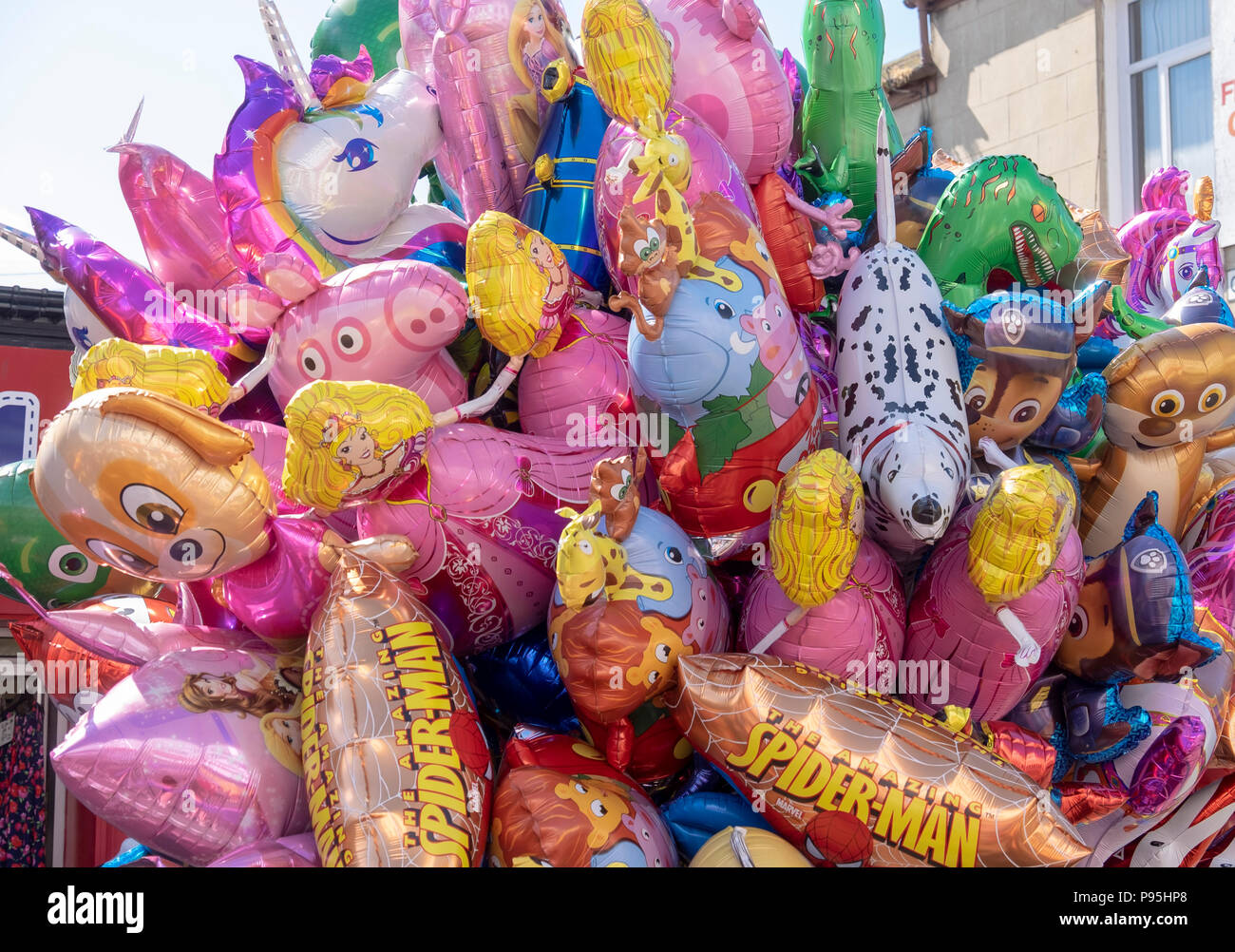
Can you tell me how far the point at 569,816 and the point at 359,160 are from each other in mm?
1850

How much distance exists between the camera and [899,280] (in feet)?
9.00

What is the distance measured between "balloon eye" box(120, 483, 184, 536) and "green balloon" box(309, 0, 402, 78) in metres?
2.01

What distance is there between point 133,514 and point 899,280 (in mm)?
1779

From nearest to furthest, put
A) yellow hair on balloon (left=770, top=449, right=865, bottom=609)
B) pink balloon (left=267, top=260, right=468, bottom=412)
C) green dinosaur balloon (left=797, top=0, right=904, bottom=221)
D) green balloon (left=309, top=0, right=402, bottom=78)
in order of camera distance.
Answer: yellow hair on balloon (left=770, top=449, right=865, bottom=609) → pink balloon (left=267, top=260, right=468, bottom=412) → green dinosaur balloon (left=797, top=0, right=904, bottom=221) → green balloon (left=309, top=0, right=402, bottom=78)

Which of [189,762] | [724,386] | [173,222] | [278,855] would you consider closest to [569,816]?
[278,855]

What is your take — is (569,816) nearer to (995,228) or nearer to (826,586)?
(826,586)

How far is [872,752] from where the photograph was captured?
233cm

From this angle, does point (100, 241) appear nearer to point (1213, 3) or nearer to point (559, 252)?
point (559, 252)

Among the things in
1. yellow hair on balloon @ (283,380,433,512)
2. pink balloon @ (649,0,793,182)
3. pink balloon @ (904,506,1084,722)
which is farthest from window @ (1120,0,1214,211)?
yellow hair on balloon @ (283,380,433,512)

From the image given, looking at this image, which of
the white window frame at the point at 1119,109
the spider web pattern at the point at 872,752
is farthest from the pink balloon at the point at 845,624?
the white window frame at the point at 1119,109

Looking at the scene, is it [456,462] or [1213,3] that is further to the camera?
[1213,3]

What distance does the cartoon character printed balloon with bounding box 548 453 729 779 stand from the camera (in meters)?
2.38

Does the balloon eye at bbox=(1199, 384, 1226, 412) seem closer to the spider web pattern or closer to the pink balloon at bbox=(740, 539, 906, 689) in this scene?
the pink balloon at bbox=(740, 539, 906, 689)
